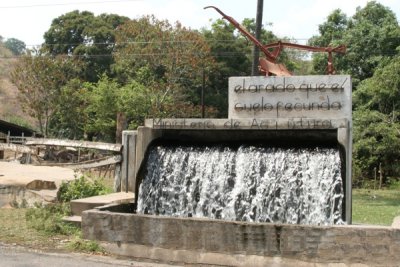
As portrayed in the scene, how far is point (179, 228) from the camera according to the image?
7.39 meters

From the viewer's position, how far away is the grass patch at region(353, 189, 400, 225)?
13.3 m

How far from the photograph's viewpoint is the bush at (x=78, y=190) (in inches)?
440

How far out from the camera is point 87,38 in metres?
50.2

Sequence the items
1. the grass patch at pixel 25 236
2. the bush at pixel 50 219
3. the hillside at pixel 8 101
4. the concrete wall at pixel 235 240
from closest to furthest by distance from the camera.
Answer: the concrete wall at pixel 235 240 < the grass patch at pixel 25 236 < the bush at pixel 50 219 < the hillside at pixel 8 101

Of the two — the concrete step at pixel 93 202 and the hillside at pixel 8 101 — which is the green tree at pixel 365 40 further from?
the hillside at pixel 8 101

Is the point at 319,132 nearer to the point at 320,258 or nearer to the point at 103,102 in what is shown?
the point at 320,258

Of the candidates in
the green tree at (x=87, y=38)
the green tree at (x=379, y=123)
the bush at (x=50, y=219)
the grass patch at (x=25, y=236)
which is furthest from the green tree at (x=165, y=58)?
the grass patch at (x=25, y=236)

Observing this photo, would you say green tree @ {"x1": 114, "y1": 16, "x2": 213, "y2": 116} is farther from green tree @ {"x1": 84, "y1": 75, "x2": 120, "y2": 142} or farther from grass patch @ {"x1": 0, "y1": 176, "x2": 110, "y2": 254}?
grass patch @ {"x1": 0, "y1": 176, "x2": 110, "y2": 254}

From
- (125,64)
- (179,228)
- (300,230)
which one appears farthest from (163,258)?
(125,64)

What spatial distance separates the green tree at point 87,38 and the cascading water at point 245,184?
38266mm

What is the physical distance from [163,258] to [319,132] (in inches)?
137

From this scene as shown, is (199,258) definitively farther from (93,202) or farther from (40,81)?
(40,81)

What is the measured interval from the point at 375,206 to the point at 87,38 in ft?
124

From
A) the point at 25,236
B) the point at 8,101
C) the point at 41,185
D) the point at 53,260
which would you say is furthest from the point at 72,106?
the point at 8,101
